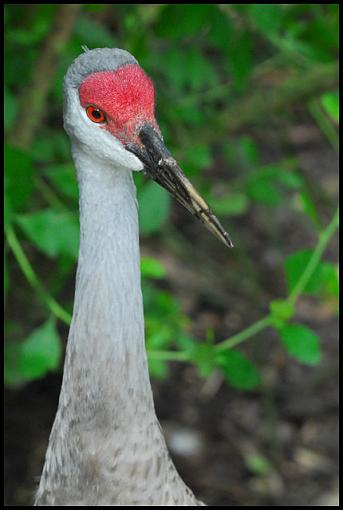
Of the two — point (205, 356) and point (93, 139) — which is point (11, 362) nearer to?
point (205, 356)

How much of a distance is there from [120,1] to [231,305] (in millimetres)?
1377

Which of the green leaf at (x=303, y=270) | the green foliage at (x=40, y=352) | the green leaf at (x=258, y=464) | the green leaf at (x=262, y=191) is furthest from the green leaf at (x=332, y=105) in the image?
the green leaf at (x=258, y=464)

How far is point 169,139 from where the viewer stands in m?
2.79

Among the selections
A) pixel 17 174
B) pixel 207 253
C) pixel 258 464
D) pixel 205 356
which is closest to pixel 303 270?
pixel 205 356

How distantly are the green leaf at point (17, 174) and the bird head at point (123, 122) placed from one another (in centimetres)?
50

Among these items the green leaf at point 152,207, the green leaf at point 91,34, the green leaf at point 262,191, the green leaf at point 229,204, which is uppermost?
the green leaf at point 91,34

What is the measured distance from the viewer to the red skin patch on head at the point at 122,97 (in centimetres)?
166

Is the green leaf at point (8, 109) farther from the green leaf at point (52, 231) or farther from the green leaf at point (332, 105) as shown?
the green leaf at point (332, 105)

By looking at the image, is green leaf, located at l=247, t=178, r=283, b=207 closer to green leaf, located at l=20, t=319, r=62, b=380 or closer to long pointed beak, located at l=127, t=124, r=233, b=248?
green leaf, located at l=20, t=319, r=62, b=380

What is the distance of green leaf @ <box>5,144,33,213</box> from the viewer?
2.17m

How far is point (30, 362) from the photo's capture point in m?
2.21

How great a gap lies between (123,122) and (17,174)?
575mm

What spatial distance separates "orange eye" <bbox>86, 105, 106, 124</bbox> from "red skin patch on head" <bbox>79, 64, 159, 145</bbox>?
1cm

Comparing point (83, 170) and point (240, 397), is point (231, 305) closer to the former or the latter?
point (240, 397)
